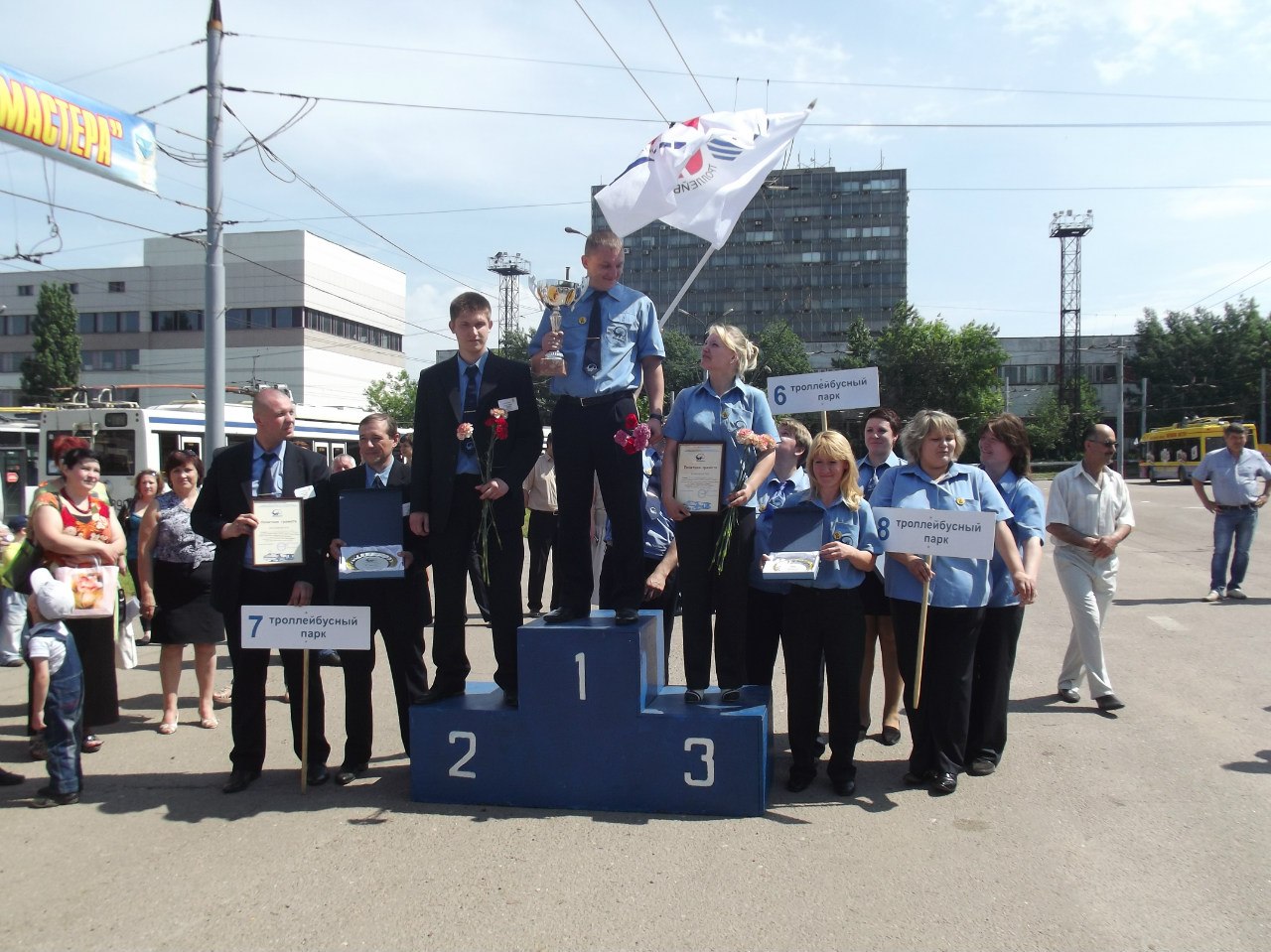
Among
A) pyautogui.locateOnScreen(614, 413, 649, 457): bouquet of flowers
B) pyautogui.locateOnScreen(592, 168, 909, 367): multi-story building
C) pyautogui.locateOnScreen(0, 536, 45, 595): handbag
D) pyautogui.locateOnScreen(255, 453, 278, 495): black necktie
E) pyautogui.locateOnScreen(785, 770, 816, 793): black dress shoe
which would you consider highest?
pyautogui.locateOnScreen(592, 168, 909, 367): multi-story building

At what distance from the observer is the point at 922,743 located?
5.22 metres

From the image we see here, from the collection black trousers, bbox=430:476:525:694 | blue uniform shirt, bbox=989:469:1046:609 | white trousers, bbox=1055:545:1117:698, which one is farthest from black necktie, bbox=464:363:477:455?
→ white trousers, bbox=1055:545:1117:698

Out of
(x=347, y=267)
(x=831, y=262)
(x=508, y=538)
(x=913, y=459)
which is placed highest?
(x=831, y=262)

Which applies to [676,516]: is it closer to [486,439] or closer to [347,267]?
[486,439]

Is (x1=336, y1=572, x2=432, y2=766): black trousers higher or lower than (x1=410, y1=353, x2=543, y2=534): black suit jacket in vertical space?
lower

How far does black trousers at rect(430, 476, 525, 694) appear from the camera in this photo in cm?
526

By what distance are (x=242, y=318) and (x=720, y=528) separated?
199ft

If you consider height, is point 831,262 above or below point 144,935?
above

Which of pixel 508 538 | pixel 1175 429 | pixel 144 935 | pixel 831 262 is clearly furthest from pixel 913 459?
pixel 831 262

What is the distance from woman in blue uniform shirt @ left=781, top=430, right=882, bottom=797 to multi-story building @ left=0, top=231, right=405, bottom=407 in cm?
5542

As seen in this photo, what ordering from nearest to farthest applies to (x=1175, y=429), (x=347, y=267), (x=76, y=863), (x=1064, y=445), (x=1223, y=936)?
(x=1223, y=936), (x=76, y=863), (x=1175, y=429), (x=347, y=267), (x=1064, y=445)

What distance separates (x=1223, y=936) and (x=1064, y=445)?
248 ft

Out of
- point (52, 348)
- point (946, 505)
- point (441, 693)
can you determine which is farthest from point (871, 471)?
point (52, 348)

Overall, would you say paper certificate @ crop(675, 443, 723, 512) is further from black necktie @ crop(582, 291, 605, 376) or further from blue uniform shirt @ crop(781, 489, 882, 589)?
black necktie @ crop(582, 291, 605, 376)
